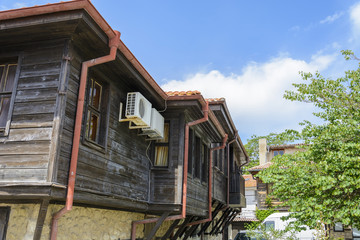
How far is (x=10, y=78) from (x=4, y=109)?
558 mm

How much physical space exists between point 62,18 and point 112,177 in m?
2.97

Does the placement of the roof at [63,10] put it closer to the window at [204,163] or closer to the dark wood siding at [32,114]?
the dark wood siding at [32,114]

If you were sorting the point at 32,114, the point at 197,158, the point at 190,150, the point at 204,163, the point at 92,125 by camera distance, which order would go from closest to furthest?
the point at 32,114
the point at 92,125
the point at 190,150
the point at 197,158
the point at 204,163

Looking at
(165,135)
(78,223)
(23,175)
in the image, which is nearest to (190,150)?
(165,135)

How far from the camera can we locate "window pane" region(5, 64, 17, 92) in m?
5.76

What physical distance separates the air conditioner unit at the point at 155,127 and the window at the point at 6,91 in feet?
9.38

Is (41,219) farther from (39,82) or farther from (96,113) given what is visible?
(96,113)

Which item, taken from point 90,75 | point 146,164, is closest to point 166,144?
point 146,164

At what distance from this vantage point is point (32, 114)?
5262 mm

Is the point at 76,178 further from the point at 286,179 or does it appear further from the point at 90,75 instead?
the point at 286,179

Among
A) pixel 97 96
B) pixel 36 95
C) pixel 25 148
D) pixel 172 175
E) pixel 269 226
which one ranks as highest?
pixel 97 96

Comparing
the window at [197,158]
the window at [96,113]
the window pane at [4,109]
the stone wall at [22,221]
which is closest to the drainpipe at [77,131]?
the stone wall at [22,221]

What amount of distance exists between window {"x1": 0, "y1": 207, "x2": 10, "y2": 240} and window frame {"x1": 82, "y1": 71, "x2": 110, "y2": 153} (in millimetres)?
1513

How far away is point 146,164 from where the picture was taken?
8.20m
